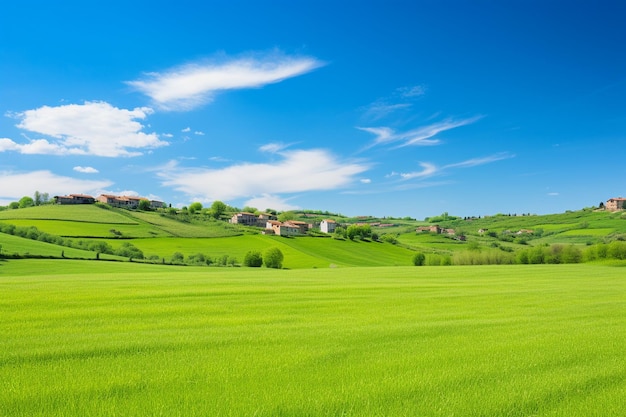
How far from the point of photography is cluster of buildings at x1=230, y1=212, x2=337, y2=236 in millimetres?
155125

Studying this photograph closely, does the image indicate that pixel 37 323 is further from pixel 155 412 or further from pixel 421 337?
pixel 421 337

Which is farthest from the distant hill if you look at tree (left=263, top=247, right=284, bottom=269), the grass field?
the grass field

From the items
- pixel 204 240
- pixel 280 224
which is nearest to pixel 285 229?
pixel 280 224

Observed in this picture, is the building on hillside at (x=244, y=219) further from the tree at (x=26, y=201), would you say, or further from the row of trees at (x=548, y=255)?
the row of trees at (x=548, y=255)

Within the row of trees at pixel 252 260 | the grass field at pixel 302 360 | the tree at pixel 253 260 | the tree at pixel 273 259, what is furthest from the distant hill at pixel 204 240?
the grass field at pixel 302 360

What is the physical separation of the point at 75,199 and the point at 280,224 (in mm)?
82779

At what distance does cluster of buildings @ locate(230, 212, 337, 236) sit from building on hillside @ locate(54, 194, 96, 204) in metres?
55.4

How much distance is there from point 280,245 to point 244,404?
4487 inches

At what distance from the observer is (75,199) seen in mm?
175750

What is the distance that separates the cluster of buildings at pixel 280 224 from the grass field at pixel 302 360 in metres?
131

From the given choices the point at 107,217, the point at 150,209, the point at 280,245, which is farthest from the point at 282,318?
the point at 150,209

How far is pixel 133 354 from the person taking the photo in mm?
9398

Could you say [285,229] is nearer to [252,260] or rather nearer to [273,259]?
[273,259]

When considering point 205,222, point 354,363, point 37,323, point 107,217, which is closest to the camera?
point 354,363
